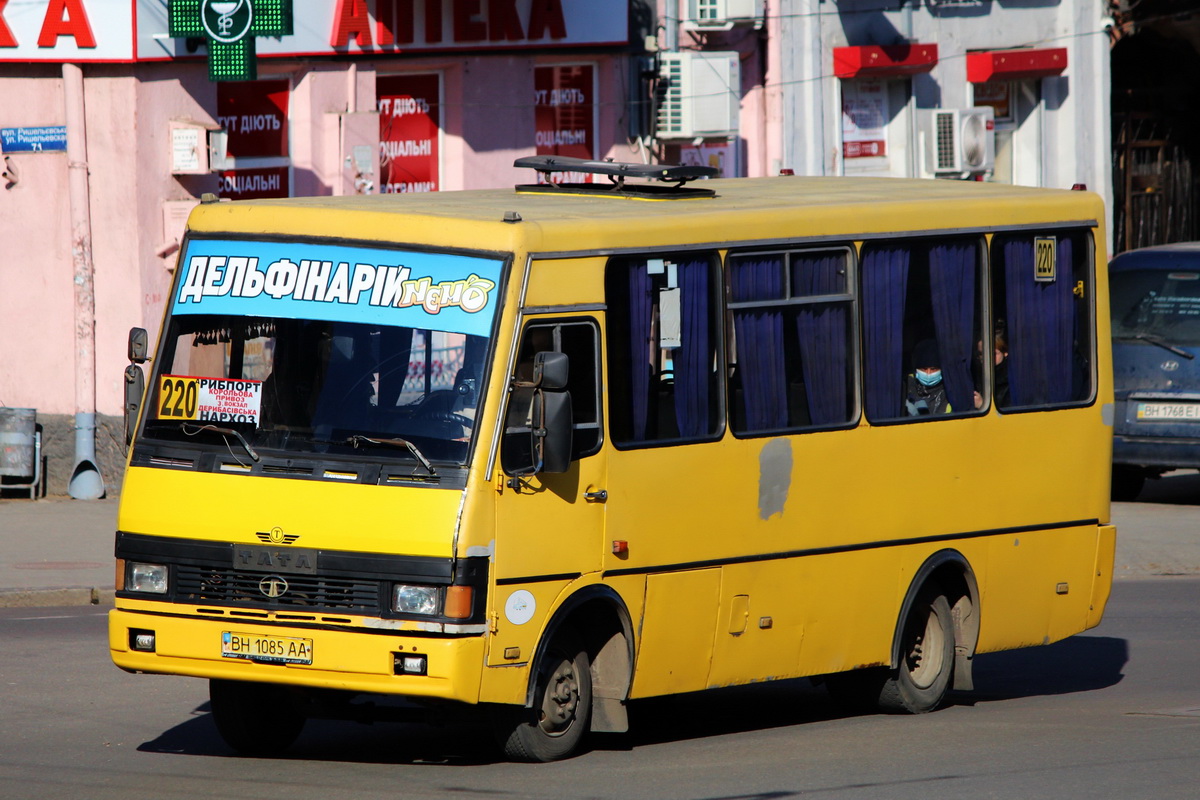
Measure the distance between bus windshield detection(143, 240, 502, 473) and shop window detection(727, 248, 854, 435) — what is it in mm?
1586

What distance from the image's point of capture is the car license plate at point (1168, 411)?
750 inches

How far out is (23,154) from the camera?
19016 mm

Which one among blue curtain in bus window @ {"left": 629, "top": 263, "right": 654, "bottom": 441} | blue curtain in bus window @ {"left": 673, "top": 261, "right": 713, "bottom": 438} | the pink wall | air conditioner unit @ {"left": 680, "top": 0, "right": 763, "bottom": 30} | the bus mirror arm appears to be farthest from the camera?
air conditioner unit @ {"left": 680, "top": 0, "right": 763, "bottom": 30}

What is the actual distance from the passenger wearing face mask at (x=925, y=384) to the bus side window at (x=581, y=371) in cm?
222

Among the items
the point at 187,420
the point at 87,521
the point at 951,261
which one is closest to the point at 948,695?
the point at 951,261

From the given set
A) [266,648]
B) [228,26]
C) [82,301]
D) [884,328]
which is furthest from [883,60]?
[266,648]

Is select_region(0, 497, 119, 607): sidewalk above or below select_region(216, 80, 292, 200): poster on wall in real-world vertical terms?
below

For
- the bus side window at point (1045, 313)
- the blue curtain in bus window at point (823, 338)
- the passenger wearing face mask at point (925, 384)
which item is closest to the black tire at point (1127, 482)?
the bus side window at point (1045, 313)

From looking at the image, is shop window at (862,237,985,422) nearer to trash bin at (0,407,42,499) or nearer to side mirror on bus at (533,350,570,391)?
side mirror on bus at (533,350,570,391)

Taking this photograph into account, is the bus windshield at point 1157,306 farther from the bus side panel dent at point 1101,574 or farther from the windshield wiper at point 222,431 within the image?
the windshield wiper at point 222,431

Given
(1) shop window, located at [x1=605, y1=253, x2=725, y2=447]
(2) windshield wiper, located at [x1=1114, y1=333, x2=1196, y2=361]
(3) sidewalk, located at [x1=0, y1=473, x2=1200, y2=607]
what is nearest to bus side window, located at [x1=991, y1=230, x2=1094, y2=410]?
(1) shop window, located at [x1=605, y1=253, x2=725, y2=447]

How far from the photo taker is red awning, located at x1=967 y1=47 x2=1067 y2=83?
1094 inches

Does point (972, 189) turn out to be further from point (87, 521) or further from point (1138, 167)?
point (1138, 167)

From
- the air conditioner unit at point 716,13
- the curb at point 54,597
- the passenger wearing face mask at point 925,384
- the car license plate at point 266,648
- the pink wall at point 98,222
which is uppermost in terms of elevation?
the air conditioner unit at point 716,13
